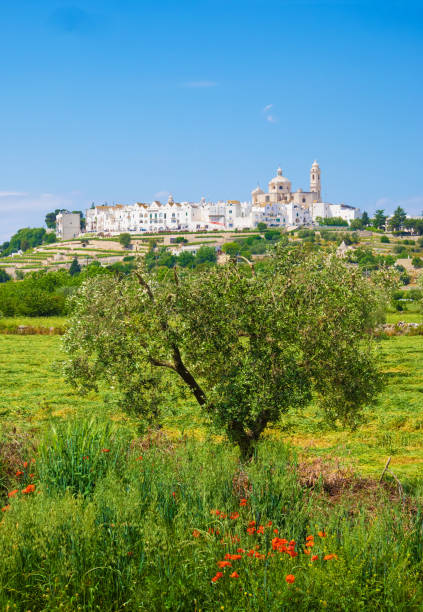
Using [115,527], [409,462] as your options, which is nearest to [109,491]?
[115,527]

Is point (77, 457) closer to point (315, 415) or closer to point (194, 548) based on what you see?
point (194, 548)

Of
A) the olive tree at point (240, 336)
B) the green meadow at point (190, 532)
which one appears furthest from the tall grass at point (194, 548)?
the olive tree at point (240, 336)

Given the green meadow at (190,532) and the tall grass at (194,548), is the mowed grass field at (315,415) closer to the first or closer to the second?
the green meadow at (190,532)

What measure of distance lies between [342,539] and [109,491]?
11.6 ft

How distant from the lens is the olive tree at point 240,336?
39.5ft

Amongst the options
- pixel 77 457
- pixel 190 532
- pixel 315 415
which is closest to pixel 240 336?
pixel 77 457

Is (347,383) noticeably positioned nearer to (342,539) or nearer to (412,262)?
(342,539)

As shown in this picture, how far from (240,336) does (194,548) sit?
4.78 metres

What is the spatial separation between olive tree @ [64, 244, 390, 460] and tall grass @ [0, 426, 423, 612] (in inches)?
82.5

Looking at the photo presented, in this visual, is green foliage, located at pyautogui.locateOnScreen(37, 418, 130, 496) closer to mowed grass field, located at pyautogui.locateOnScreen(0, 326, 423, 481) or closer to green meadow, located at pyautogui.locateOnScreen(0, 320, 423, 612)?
green meadow, located at pyautogui.locateOnScreen(0, 320, 423, 612)

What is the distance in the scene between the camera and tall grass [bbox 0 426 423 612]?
25.3ft

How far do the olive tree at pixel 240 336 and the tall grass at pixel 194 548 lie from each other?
82.5 inches

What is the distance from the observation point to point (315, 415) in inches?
811

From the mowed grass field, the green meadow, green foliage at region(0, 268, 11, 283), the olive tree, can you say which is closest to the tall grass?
the green meadow
